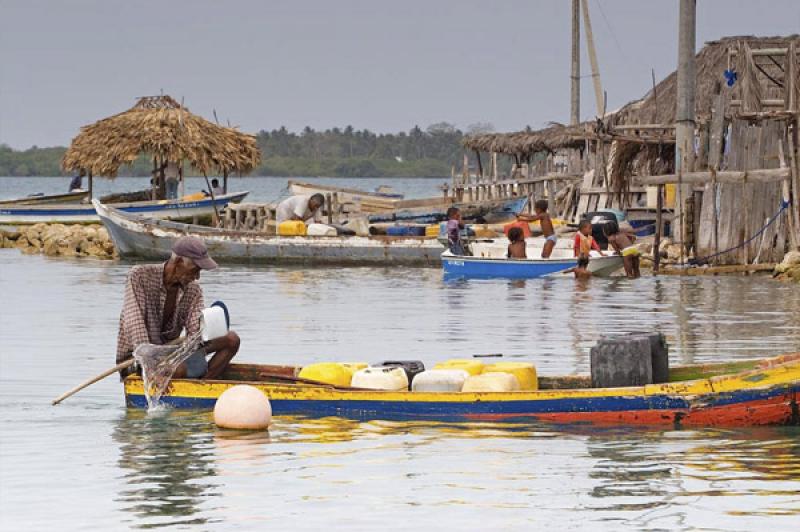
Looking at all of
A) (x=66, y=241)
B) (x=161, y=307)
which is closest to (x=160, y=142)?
(x=66, y=241)

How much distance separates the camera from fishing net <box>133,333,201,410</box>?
13367mm

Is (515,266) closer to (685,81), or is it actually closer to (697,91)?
(685,81)

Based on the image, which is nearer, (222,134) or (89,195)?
(222,134)

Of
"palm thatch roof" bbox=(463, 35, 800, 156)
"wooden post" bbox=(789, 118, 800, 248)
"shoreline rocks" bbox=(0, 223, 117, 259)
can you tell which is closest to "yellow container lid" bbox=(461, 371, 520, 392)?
"wooden post" bbox=(789, 118, 800, 248)

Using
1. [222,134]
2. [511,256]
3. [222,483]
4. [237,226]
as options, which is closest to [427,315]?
[511,256]

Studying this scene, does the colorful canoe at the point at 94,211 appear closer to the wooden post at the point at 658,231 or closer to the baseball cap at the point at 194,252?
the wooden post at the point at 658,231

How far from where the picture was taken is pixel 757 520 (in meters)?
10.1

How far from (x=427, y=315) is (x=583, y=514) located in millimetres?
14623

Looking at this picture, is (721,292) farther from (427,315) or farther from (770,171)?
(427,315)

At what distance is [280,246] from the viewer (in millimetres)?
36094

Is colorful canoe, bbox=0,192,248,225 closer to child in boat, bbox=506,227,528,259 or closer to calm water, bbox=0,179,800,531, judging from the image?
child in boat, bbox=506,227,528,259

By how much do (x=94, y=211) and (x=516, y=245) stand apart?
834 inches

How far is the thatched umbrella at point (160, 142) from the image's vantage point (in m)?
43.4

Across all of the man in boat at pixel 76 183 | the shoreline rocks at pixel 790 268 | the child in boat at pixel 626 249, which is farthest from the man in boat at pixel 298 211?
the man in boat at pixel 76 183
